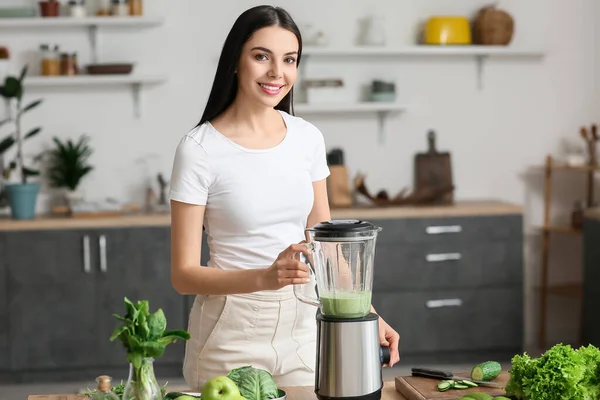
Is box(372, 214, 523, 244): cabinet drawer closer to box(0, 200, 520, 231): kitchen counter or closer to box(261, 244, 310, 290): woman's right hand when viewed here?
box(0, 200, 520, 231): kitchen counter

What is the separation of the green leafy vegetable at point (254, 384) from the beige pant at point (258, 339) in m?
0.39

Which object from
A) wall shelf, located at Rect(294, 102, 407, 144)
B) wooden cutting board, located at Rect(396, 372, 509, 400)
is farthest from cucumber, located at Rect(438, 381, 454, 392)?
wall shelf, located at Rect(294, 102, 407, 144)

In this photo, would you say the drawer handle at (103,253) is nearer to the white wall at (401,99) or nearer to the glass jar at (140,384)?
the white wall at (401,99)

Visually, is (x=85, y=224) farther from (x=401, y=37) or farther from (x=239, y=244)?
(x=239, y=244)

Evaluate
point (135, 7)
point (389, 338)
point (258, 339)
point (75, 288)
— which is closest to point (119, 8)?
point (135, 7)

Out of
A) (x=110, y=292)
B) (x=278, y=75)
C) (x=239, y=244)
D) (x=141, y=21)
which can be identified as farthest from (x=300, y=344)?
(x=141, y=21)

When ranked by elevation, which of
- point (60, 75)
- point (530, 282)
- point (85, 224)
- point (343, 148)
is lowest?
point (530, 282)

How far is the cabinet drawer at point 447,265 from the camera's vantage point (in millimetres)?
4855

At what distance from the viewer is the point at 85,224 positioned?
4.67m

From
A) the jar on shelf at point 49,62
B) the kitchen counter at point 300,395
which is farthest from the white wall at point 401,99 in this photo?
the kitchen counter at point 300,395

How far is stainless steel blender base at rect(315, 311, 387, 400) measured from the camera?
174cm

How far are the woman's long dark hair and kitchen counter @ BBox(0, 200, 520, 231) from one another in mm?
2574

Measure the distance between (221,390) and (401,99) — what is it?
3.88 m

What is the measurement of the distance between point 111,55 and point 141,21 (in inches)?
12.3
